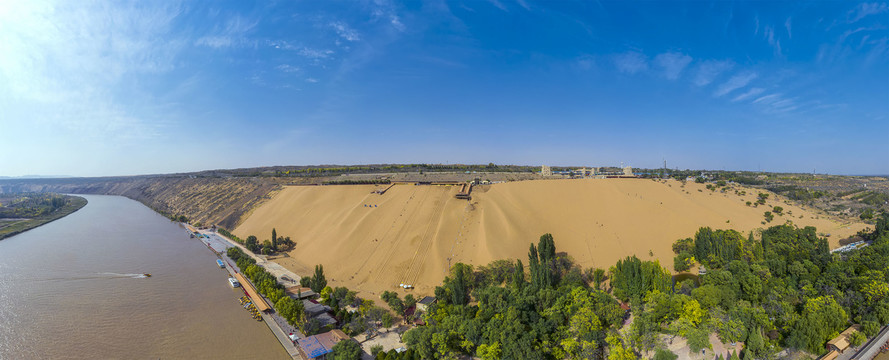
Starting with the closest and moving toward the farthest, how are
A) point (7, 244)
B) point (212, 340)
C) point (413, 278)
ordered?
point (212, 340) → point (413, 278) → point (7, 244)

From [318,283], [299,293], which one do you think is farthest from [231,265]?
[318,283]

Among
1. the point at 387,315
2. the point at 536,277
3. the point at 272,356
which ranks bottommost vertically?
the point at 272,356

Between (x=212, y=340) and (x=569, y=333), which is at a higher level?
(x=569, y=333)

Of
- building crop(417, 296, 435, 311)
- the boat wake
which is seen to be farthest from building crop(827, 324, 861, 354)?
the boat wake

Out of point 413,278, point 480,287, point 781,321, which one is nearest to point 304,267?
point 413,278

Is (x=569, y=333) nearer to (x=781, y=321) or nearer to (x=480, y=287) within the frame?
(x=480, y=287)

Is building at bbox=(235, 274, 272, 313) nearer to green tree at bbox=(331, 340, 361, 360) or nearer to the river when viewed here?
the river

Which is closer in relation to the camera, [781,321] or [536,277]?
[781,321]

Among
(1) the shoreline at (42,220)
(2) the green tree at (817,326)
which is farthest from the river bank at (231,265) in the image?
(2) the green tree at (817,326)
